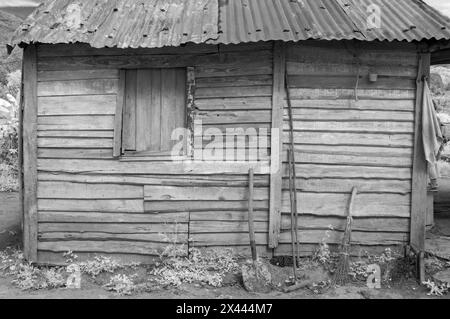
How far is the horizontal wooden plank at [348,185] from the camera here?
20.9 feet

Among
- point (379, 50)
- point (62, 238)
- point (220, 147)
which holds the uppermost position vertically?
point (379, 50)

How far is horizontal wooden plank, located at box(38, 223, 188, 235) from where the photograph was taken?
6.44 metres

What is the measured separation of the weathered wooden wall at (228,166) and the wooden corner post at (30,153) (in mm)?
84

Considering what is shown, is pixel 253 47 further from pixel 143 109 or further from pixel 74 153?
pixel 74 153

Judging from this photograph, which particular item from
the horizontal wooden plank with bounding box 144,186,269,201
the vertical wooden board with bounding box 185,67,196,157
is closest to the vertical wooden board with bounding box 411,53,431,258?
the horizontal wooden plank with bounding box 144,186,269,201

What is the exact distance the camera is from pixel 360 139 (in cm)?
636

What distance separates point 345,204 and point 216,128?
208 cm

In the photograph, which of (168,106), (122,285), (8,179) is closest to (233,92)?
(168,106)

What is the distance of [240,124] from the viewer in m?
6.32

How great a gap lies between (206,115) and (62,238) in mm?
2700

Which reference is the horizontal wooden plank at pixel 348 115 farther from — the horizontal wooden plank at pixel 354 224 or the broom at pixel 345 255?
the horizontal wooden plank at pixel 354 224

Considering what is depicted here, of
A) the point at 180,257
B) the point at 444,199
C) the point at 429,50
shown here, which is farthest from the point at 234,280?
the point at 444,199

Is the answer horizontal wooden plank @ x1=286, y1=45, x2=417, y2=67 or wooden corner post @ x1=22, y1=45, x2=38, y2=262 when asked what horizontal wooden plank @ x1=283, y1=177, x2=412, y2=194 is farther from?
wooden corner post @ x1=22, y1=45, x2=38, y2=262

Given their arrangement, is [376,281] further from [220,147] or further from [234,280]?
[220,147]
